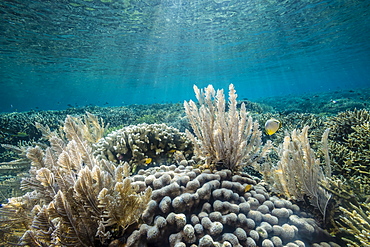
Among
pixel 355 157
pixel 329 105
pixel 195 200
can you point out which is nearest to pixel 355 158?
pixel 355 157

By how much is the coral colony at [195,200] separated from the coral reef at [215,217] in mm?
13

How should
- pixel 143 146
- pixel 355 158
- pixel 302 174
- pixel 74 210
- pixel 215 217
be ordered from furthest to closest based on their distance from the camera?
1. pixel 143 146
2. pixel 355 158
3. pixel 302 174
4. pixel 215 217
5. pixel 74 210

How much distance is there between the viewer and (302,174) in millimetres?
2928

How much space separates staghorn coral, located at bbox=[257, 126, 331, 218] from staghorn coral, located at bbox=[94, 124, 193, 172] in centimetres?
228

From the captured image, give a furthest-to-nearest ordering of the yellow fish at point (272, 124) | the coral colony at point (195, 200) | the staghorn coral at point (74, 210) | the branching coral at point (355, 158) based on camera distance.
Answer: the yellow fish at point (272, 124) → the branching coral at point (355, 158) → the coral colony at point (195, 200) → the staghorn coral at point (74, 210)

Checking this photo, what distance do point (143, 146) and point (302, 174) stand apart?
11.1ft

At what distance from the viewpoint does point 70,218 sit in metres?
1.79

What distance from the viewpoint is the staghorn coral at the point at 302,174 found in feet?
9.45

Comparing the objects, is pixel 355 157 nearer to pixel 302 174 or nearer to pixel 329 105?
pixel 302 174

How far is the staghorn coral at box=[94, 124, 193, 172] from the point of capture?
427cm

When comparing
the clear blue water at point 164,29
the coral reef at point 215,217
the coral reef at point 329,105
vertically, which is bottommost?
the coral reef at point 215,217

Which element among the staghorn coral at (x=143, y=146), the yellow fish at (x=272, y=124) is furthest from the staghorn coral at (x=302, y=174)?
the staghorn coral at (x=143, y=146)

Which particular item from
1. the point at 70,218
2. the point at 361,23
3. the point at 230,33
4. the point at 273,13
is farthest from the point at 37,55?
the point at 361,23

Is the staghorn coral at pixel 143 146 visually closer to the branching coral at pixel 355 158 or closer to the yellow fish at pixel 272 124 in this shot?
the yellow fish at pixel 272 124
